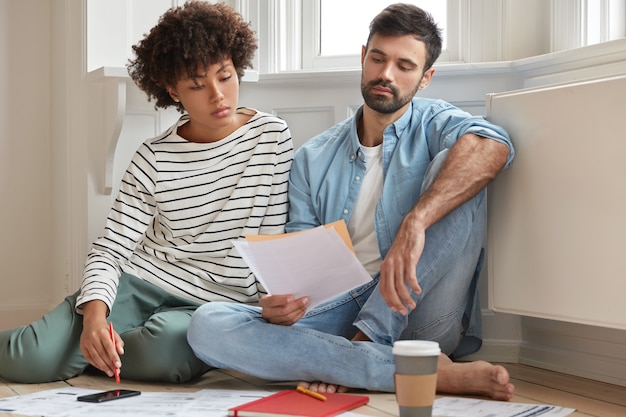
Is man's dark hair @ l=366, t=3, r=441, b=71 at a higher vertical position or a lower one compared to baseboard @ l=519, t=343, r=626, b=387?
higher

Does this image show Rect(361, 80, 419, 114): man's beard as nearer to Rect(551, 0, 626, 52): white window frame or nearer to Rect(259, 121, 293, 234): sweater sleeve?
Rect(259, 121, 293, 234): sweater sleeve

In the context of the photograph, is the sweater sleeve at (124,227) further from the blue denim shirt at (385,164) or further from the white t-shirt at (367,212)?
the white t-shirt at (367,212)

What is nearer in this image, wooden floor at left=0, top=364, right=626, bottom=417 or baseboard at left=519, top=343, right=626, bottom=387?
wooden floor at left=0, top=364, right=626, bottom=417

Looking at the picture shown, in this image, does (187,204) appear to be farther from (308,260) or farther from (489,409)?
(489,409)

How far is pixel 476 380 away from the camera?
5.64ft

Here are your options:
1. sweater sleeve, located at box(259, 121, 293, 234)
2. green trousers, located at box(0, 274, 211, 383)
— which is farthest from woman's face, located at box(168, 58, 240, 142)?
green trousers, located at box(0, 274, 211, 383)

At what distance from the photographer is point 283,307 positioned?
70.5 inches

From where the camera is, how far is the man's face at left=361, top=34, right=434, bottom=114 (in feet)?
6.59

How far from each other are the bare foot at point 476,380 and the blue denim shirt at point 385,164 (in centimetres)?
35

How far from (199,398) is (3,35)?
66.7 inches

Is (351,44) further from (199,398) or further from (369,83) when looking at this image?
(199,398)

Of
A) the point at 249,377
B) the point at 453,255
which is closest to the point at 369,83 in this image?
the point at 453,255

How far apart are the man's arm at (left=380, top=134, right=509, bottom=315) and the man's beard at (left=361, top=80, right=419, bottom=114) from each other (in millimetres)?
200

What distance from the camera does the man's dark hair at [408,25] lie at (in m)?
2.01
